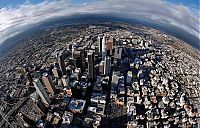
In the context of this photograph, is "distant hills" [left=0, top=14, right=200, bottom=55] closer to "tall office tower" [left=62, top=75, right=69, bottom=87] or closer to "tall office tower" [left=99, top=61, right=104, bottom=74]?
"tall office tower" [left=62, top=75, right=69, bottom=87]

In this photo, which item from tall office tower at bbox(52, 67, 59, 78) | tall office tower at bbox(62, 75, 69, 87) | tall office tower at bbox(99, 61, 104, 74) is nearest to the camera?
tall office tower at bbox(62, 75, 69, 87)

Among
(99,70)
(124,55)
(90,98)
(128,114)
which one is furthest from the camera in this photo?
(124,55)

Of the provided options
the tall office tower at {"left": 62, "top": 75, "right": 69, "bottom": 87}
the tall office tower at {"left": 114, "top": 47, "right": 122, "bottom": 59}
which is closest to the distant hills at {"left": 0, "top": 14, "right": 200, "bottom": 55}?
the tall office tower at {"left": 114, "top": 47, "right": 122, "bottom": 59}

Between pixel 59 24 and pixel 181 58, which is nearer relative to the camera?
pixel 181 58

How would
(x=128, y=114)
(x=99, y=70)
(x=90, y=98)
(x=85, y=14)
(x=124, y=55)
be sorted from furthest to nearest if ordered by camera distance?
(x=85, y=14), (x=124, y=55), (x=99, y=70), (x=90, y=98), (x=128, y=114)

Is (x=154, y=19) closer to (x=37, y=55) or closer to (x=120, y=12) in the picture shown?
(x=120, y=12)

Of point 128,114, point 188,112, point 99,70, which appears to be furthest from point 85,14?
point 188,112

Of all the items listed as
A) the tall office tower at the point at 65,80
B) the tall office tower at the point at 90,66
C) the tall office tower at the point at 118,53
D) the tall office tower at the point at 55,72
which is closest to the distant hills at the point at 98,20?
the tall office tower at the point at 118,53

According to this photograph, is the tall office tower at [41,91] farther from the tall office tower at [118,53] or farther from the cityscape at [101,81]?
the tall office tower at [118,53]
